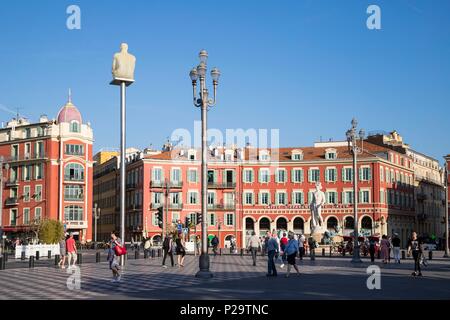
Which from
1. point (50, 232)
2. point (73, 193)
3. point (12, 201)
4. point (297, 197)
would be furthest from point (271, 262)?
point (12, 201)

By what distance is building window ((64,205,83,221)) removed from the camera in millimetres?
75750

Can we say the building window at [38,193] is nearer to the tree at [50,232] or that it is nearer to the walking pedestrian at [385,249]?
the tree at [50,232]

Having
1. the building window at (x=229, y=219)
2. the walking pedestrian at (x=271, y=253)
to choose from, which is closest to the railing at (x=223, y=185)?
the building window at (x=229, y=219)

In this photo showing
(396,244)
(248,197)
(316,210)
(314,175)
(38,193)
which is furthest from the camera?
(248,197)

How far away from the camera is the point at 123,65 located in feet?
91.1

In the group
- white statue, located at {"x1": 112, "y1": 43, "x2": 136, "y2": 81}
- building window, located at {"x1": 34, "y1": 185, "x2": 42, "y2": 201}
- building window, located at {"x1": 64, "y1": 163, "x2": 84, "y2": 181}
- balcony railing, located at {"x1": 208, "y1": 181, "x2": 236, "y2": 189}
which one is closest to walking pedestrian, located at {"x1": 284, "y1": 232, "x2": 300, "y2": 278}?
white statue, located at {"x1": 112, "y1": 43, "x2": 136, "y2": 81}

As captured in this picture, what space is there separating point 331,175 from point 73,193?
3090 centimetres

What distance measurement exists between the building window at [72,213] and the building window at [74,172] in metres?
3.28

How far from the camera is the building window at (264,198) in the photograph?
271 feet

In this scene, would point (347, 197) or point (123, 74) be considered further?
point (347, 197)

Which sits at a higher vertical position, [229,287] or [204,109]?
[204,109]

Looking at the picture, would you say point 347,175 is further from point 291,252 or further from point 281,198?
point 291,252
